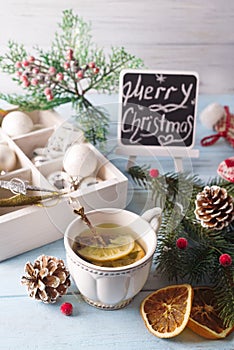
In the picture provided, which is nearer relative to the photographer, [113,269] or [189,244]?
[113,269]

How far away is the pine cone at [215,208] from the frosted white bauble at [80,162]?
22 centimetres

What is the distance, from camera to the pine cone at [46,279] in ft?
3.06

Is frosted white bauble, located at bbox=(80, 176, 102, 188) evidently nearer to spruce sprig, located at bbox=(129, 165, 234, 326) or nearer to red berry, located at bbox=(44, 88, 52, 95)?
spruce sprig, located at bbox=(129, 165, 234, 326)

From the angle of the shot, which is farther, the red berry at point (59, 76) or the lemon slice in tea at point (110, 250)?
the red berry at point (59, 76)

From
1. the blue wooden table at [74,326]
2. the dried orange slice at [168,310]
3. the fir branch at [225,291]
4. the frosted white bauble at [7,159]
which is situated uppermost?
the frosted white bauble at [7,159]

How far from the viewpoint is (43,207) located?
3.30 ft

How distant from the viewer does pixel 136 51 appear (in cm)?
151

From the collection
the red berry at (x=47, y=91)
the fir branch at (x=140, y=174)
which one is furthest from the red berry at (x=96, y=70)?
the fir branch at (x=140, y=174)

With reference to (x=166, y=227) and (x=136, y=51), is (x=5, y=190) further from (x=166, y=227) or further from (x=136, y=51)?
(x=136, y=51)

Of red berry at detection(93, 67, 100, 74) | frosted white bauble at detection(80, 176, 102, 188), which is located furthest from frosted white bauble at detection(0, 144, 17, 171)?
red berry at detection(93, 67, 100, 74)

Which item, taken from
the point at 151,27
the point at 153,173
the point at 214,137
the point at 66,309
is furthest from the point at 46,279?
the point at 151,27

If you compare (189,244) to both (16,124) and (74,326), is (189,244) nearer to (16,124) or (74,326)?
(74,326)

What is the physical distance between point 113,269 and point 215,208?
25cm

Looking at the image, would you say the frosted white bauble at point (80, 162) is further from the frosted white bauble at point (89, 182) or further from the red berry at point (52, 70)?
the red berry at point (52, 70)
